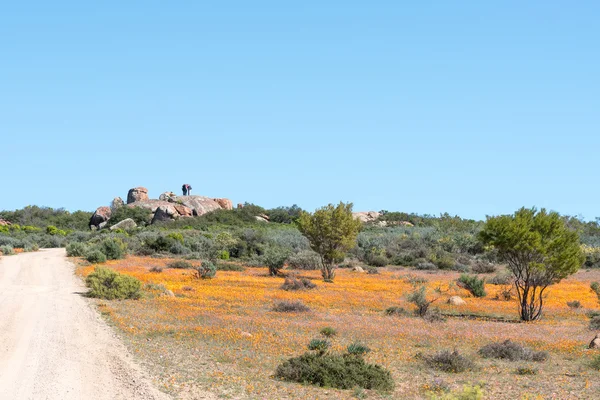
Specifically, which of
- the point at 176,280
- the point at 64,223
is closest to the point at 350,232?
the point at 176,280

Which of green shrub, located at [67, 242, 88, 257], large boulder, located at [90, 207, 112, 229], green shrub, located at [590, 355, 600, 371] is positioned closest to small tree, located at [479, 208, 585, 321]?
green shrub, located at [590, 355, 600, 371]

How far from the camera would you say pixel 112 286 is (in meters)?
29.2

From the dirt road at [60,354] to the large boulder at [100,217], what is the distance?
81327mm

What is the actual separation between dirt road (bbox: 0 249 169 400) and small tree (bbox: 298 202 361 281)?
20.7 m

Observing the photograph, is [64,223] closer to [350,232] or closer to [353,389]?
[350,232]

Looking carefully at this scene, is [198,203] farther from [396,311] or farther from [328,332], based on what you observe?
[328,332]

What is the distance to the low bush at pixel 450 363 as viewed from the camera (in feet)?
51.2

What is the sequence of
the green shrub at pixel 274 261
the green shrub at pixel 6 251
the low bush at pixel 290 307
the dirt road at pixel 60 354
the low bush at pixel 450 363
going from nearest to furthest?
the dirt road at pixel 60 354
the low bush at pixel 450 363
the low bush at pixel 290 307
the green shrub at pixel 274 261
the green shrub at pixel 6 251

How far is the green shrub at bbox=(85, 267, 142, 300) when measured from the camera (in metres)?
28.5

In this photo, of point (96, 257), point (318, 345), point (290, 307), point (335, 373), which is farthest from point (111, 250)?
point (335, 373)

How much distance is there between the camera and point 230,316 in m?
24.1

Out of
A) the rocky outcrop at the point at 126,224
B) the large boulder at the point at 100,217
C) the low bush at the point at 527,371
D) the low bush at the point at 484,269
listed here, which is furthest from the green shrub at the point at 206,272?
the large boulder at the point at 100,217

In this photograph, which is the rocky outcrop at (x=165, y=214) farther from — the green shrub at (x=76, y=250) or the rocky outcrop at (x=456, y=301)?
the rocky outcrop at (x=456, y=301)

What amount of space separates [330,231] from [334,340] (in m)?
26.2
